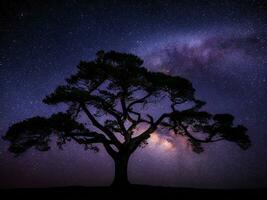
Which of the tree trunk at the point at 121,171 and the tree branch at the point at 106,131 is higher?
the tree branch at the point at 106,131

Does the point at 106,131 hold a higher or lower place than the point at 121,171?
higher

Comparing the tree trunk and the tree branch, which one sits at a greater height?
the tree branch

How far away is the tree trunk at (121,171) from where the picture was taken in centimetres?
2150

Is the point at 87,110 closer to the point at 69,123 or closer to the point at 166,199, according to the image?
the point at 69,123

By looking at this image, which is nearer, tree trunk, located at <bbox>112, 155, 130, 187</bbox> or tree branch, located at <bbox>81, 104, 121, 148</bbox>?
tree trunk, located at <bbox>112, 155, 130, 187</bbox>

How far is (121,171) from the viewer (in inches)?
864

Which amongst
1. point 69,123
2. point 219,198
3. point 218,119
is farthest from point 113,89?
point 219,198

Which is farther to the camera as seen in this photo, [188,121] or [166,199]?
[188,121]

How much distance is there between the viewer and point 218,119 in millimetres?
21625

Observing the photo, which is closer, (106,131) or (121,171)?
(121,171)

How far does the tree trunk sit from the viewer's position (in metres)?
21.5

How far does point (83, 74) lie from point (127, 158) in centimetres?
684

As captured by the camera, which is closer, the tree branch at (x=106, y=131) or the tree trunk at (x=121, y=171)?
the tree trunk at (x=121, y=171)

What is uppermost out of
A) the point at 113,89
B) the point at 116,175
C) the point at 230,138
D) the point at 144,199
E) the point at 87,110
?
the point at 113,89
